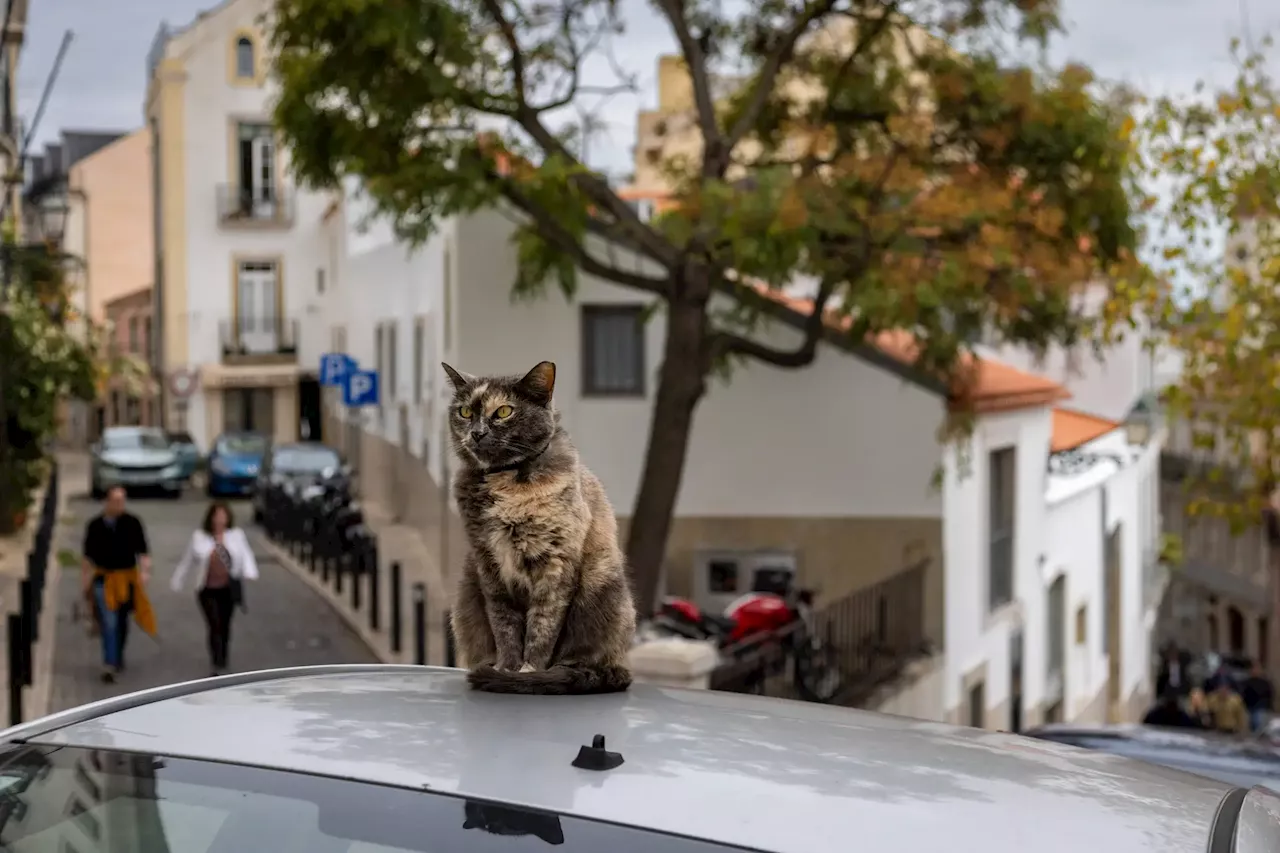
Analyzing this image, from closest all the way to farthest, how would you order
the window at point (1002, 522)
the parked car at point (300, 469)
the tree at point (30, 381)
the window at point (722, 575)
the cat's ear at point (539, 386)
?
the cat's ear at point (539, 386) → the window at point (722, 575) → the window at point (1002, 522) → the tree at point (30, 381) → the parked car at point (300, 469)

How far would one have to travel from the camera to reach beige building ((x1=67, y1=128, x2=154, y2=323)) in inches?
2341

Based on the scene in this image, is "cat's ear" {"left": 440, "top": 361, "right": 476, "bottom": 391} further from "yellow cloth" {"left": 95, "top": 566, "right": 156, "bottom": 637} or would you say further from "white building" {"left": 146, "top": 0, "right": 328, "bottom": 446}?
"white building" {"left": 146, "top": 0, "right": 328, "bottom": 446}

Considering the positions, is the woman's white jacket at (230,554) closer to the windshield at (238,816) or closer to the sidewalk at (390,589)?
the sidewalk at (390,589)

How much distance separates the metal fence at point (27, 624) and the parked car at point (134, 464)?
1532 cm

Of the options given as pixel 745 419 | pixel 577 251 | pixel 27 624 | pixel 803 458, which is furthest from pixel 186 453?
pixel 27 624

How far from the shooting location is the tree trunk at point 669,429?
1641 cm

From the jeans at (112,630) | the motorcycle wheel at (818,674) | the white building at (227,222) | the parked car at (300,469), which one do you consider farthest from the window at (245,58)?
the motorcycle wheel at (818,674)

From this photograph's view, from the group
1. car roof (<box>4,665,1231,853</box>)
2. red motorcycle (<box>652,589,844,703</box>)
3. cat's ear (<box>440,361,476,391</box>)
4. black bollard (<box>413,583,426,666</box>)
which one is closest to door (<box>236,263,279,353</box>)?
red motorcycle (<box>652,589,844,703</box>)

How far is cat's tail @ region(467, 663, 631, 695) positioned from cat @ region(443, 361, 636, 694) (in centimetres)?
17

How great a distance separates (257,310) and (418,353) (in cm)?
2503

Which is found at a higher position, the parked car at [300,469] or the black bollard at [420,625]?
the parked car at [300,469]

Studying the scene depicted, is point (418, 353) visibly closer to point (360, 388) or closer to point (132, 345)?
point (360, 388)

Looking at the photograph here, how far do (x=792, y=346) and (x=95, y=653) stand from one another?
907 centimetres

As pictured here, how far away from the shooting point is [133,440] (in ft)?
131
